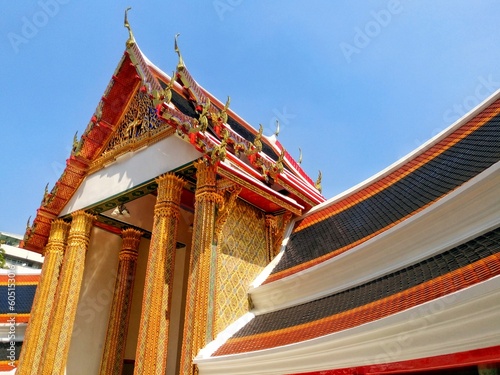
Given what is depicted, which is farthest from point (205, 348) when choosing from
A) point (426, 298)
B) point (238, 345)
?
point (426, 298)

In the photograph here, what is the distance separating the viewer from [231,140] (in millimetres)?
6402

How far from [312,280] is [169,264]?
1.87 meters

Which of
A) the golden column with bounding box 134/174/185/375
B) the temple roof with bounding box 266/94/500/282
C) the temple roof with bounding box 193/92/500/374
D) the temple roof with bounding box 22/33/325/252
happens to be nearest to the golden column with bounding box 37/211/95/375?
the temple roof with bounding box 22/33/325/252

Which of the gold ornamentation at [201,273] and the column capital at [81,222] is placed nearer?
the gold ornamentation at [201,273]

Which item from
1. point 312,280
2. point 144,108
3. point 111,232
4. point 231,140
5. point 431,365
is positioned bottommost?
point 431,365

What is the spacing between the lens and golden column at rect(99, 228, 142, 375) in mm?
7195

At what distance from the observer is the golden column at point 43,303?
22.9 feet

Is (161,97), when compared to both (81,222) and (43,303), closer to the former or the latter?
(81,222)

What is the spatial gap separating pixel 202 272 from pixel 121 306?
128 inches

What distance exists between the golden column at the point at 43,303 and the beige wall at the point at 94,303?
0.48 m

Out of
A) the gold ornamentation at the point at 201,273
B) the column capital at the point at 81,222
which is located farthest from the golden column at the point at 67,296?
the gold ornamentation at the point at 201,273

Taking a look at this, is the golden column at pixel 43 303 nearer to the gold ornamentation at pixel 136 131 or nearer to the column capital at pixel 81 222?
the column capital at pixel 81 222

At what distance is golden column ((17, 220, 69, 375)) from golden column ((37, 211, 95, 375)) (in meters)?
0.40

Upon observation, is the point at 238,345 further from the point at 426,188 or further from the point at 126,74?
the point at 126,74
